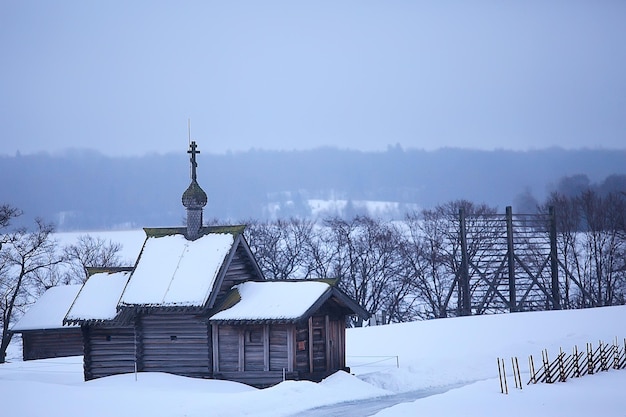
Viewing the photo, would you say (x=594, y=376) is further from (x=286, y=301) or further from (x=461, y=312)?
(x=461, y=312)

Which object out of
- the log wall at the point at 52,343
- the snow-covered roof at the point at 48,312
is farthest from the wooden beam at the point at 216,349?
the snow-covered roof at the point at 48,312

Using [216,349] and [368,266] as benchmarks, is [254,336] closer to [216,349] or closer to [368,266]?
[216,349]

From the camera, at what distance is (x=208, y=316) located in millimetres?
36094

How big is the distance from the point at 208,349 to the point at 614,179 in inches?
4456

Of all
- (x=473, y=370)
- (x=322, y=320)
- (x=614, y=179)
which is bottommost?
(x=473, y=370)

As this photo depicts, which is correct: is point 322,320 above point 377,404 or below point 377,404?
above

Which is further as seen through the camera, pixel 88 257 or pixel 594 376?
pixel 88 257

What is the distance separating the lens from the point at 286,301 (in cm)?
3516

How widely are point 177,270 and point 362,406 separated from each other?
36.5 feet

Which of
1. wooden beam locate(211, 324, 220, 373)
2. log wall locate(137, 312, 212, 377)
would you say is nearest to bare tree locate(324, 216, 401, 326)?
log wall locate(137, 312, 212, 377)

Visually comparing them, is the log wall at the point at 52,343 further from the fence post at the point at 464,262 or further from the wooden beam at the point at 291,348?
the fence post at the point at 464,262

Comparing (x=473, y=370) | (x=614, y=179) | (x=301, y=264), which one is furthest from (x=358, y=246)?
(x=614, y=179)

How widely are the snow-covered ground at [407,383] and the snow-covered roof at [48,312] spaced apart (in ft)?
16.8

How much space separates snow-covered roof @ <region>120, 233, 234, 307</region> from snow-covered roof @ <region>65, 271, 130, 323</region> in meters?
1.50
